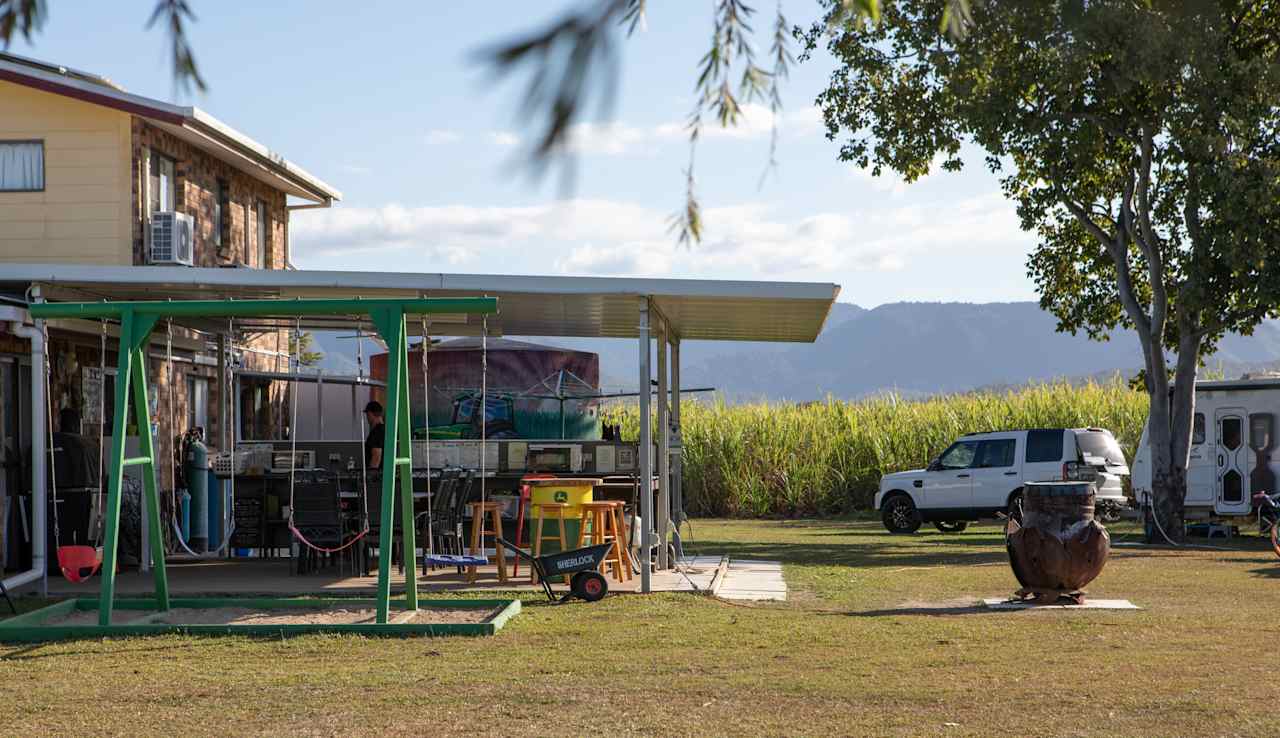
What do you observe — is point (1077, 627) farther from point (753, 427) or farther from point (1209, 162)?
point (753, 427)

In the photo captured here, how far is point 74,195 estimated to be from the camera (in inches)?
673

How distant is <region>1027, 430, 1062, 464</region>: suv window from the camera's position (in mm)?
24297

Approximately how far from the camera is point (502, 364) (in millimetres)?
19672

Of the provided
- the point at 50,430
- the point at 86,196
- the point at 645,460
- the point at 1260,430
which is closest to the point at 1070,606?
the point at 645,460

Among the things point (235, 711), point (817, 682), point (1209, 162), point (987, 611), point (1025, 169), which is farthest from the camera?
point (1025, 169)

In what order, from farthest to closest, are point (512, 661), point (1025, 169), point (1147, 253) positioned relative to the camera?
point (1025, 169) < point (1147, 253) < point (512, 661)

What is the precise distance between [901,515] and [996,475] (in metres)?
1.82

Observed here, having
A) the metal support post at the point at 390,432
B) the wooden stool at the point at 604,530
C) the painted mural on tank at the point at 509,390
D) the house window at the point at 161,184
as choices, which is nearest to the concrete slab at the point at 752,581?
the wooden stool at the point at 604,530

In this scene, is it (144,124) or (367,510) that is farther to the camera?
(144,124)

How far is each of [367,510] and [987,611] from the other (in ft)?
20.5

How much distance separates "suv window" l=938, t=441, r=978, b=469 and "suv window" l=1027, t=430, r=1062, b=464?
93 centimetres

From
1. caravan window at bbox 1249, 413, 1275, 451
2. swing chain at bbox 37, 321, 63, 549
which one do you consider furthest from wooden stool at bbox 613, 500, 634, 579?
caravan window at bbox 1249, 413, 1275, 451

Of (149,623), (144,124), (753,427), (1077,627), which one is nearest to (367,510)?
(149,623)

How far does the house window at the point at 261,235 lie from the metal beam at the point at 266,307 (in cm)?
1040
